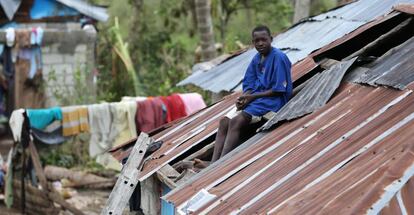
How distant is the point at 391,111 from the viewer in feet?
14.4

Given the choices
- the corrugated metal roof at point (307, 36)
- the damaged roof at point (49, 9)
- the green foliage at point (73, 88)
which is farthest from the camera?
the damaged roof at point (49, 9)

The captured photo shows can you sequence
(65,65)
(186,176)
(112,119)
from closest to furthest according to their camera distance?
1. (186,176)
2. (112,119)
3. (65,65)

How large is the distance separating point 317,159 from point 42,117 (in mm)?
9452

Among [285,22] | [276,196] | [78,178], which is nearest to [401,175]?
[276,196]

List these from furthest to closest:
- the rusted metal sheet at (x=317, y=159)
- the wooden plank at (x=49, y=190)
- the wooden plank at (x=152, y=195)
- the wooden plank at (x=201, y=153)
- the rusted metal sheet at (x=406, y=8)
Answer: the wooden plank at (x=49, y=190) → the wooden plank at (x=152, y=195) → the wooden plank at (x=201, y=153) → the rusted metal sheet at (x=406, y=8) → the rusted metal sheet at (x=317, y=159)

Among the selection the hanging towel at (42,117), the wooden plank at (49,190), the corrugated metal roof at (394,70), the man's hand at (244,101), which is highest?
the corrugated metal roof at (394,70)

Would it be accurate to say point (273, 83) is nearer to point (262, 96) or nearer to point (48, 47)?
Answer: point (262, 96)

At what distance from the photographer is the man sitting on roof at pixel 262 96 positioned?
18.7 ft

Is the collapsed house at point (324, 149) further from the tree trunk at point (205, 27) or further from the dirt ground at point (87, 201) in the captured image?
the tree trunk at point (205, 27)

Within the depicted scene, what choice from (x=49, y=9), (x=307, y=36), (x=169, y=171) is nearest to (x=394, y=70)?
(x=169, y=171)

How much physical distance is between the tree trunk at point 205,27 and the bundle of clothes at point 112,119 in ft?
3.90

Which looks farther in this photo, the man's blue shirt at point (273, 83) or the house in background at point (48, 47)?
the house in background at point (48, 47)

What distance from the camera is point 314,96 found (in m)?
5.42

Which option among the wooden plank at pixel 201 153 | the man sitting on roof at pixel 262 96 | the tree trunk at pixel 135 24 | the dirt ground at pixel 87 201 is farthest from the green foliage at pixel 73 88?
the man sitting on roof at pixel 262 96
